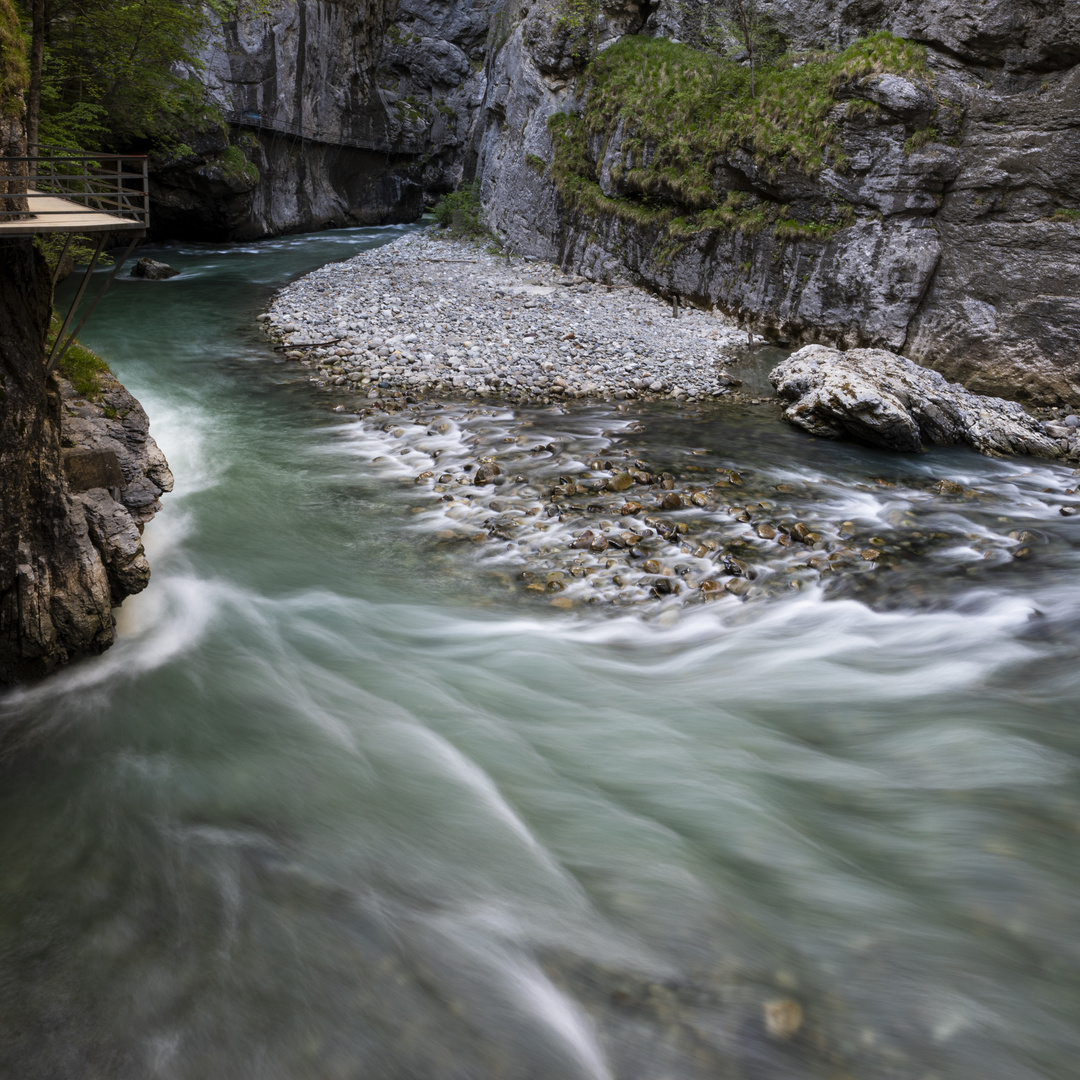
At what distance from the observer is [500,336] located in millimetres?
14203

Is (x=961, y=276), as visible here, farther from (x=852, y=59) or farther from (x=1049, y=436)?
(x=852, y=59)

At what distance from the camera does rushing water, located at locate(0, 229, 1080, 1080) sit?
3.22 m

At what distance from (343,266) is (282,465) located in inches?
581

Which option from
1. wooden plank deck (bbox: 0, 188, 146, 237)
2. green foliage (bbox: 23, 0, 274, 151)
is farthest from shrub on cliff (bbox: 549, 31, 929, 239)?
wooden plank deck (bbox: 0, 188, 146, 237)

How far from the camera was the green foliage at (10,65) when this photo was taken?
4723mm

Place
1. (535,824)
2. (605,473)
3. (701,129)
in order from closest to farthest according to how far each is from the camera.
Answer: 1. (535,824)
2. (605,473)
3. (701,129)

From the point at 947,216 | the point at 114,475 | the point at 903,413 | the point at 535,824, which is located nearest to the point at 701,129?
the point at 947,216

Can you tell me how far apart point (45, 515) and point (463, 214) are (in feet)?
79.2

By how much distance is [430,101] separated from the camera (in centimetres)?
3762

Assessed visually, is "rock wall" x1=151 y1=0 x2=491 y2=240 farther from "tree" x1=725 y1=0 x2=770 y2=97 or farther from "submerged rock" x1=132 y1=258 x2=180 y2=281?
"tree" x1=725 y1=0 x2=770 y2=97

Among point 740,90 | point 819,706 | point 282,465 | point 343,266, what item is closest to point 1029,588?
point 819,706

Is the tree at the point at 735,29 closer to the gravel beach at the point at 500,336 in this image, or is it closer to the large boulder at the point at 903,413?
the gravel beach at the point at 500,336

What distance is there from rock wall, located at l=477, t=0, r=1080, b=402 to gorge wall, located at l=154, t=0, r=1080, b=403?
0.03m

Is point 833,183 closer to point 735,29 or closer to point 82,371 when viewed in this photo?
point 735,29
